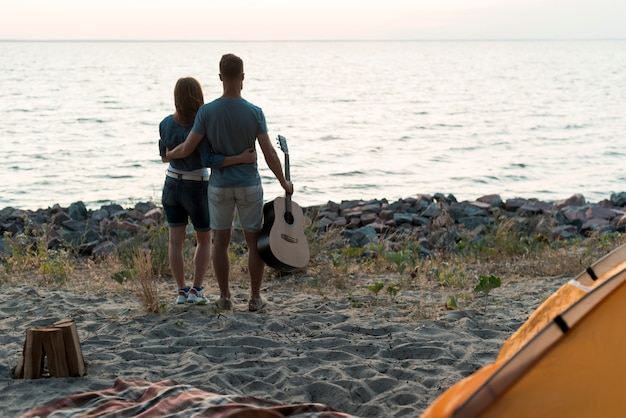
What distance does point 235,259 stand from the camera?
10.2 metres

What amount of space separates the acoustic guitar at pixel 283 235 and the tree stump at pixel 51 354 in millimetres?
1835

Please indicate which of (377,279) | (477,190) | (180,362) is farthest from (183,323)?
(477,190)

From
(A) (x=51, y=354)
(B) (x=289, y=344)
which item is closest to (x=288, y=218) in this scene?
(B) (x=289, y=344)

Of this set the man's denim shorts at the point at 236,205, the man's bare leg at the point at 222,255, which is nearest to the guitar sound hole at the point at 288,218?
the man's denim shorts at the point at 236,205

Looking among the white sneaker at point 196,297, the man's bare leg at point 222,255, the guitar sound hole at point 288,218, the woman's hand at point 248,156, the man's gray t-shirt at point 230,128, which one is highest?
the man's gray t-shirt at point 230,128

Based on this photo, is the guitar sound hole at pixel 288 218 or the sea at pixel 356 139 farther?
the sea at pixel 356 139

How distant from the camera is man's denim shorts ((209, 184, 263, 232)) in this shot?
23.9ft

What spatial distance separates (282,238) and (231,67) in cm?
144

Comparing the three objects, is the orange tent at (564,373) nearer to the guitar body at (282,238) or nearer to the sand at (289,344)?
the sand at (289,344)

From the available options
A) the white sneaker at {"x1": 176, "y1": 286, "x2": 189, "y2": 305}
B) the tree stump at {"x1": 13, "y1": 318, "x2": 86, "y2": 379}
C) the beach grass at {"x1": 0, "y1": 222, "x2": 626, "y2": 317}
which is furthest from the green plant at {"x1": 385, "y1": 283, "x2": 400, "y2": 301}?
the tree stump at {"x1": 13, "y1": 318, "x2": 86, "y2": 379}

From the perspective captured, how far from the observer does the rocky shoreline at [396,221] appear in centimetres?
1325

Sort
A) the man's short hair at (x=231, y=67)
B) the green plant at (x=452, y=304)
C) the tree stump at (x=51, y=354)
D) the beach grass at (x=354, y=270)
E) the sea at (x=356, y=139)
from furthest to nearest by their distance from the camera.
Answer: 1. the sea at (x=356, y=139)
2. the beach grass at (x=354, y=270)
3. the green plant at (x=452, y=304)
4. the man's short hair at (x=231, y=67)
5. the tree stump at (x=51, y=354)

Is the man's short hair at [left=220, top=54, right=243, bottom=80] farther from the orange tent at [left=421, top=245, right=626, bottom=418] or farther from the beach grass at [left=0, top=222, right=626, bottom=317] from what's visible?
the orange tent at [left=421, top=245, right=626, bottom=418]

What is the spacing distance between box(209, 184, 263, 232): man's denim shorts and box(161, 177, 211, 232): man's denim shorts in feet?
0.48
